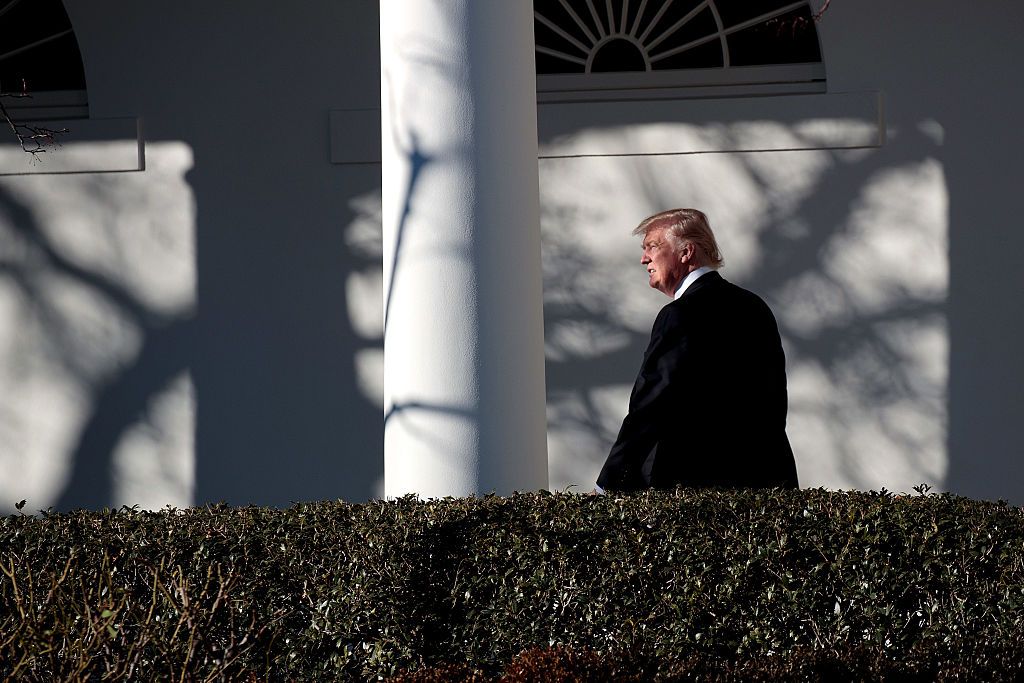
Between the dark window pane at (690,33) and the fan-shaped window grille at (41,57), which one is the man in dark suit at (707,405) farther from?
the fan-shaped window grille at (41,57)

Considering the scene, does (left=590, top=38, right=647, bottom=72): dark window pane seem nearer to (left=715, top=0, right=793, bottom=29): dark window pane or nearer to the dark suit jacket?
(left=715, top=0, right=793, bottom=29): dark window pane

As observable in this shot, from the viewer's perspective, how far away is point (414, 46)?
15.4ft

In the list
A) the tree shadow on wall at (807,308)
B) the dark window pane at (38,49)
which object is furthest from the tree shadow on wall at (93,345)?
the tree shadow on wall at (807,308)

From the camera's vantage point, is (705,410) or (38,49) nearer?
(705,410)

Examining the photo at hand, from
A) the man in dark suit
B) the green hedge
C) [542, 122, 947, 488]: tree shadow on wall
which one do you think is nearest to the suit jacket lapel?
the man in dark suit

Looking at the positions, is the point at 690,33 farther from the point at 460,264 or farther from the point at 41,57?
the point at 41,57

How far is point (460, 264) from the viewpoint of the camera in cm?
461

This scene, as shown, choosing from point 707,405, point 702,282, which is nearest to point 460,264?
point 702,282

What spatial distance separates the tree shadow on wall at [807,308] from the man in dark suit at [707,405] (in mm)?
2990

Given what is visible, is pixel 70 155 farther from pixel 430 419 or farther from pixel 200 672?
pixel 200 672

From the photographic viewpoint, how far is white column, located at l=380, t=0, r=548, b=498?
4566 mm

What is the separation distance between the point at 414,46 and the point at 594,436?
3.59 m

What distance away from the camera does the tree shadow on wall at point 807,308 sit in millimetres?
7547

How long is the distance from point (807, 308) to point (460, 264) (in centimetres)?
365
